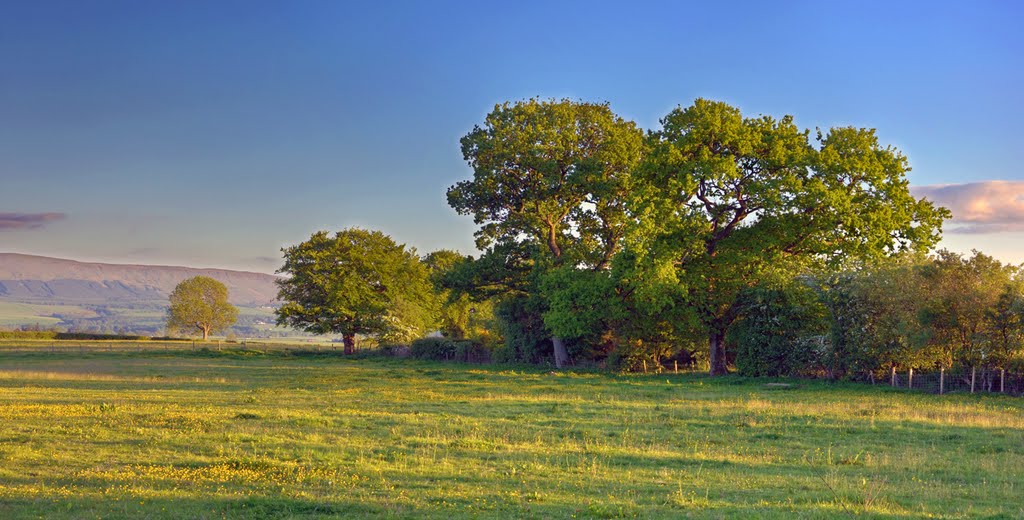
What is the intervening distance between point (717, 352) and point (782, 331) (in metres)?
5.00

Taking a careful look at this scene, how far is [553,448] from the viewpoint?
1888cm

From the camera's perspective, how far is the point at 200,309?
132 metres

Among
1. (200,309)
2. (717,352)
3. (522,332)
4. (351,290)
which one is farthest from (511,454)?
(200,309)

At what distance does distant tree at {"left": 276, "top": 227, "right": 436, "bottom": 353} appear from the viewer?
7975cm

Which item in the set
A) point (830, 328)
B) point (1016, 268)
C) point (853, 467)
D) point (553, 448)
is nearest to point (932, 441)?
point (853, 467)

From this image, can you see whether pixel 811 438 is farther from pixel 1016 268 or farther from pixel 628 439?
pixel 1016 268

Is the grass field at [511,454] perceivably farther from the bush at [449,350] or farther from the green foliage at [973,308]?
the bush at [449,350]

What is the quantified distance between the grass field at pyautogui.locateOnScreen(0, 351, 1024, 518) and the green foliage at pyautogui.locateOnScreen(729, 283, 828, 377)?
17.0 feet

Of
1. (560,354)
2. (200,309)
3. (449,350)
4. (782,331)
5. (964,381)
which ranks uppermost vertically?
(782,331)

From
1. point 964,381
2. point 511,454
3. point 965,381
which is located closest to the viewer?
point 511,454

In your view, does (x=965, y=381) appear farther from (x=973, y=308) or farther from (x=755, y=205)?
(x=755, y=205)

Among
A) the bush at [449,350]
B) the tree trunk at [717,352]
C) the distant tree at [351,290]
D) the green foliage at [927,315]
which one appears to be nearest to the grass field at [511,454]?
the green foliage at [927,315]

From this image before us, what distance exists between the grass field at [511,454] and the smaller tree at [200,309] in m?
102

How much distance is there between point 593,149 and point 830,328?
69.3 ft
